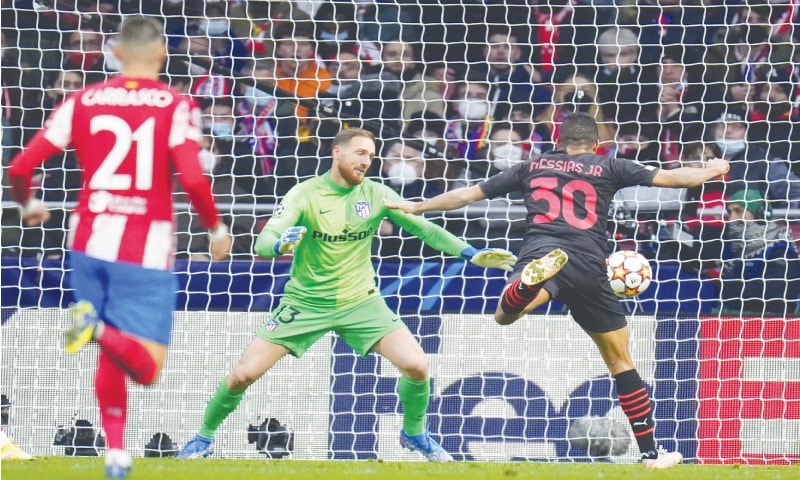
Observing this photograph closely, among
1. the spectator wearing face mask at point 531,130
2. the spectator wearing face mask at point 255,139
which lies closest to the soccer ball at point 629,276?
the spectator wearing face mask at point 531,130

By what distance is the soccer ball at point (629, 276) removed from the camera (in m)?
6.68

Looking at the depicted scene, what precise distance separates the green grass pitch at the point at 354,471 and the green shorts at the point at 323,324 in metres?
0.69

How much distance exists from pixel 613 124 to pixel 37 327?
15.6 feet

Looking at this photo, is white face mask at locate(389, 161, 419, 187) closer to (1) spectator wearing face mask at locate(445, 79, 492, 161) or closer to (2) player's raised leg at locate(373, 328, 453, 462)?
(1) spectator wearing face mask at locate(445, 79, 492, 161)

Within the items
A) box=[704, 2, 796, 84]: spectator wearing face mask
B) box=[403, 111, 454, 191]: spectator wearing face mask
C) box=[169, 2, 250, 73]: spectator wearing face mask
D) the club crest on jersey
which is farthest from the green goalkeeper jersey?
box=[704, 2, 796, 84]: spectator wearing face mask

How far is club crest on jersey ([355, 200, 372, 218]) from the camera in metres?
6.87

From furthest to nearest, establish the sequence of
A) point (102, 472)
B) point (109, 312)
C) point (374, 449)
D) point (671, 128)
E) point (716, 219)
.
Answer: point (671, 128) < point (716, 219) < point (374, 449) < point (102, 472) < point (109, 312)

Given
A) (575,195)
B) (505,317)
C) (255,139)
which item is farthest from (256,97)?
(505,317)

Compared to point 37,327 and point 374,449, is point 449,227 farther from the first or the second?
point 37,327

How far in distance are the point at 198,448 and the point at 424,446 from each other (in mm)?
1329

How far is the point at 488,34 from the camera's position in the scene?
9.95m

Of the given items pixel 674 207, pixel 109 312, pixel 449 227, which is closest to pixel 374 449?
pixel 449 227

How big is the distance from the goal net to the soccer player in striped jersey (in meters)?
2.54

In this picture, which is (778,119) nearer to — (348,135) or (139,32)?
(348,135)
